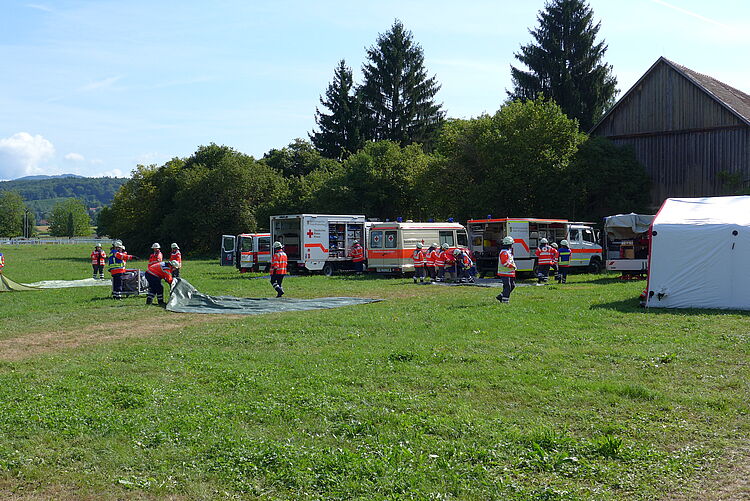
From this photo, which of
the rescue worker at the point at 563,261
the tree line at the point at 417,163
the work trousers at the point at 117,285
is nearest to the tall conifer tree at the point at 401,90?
the tree line at the point at 417,163

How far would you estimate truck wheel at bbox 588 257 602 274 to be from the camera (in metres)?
30.2

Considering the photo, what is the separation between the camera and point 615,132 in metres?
39.8

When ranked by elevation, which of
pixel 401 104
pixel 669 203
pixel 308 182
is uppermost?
pixel 401 104

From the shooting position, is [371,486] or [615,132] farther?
[615,132]

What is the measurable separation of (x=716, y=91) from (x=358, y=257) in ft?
73.0

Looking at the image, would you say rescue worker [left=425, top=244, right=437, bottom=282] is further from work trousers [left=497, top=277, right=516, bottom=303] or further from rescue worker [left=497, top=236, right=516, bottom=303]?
work trousers [left=497, top=277, right=516, bottom=303]

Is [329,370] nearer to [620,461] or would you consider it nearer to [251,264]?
[620,461]

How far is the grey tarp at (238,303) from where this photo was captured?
17.6m

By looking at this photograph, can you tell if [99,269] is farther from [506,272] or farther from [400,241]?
[506,272]

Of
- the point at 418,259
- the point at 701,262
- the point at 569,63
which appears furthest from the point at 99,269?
the point at 569,63

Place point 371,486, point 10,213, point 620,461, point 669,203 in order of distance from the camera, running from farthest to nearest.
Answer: point 10,213 < point 669,203 < point 620,461 < point 371,486

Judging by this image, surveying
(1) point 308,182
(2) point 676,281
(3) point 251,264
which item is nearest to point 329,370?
(2) point 676,281

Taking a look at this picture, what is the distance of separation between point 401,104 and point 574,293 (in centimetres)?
4692

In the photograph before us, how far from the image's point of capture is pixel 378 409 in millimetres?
7441
